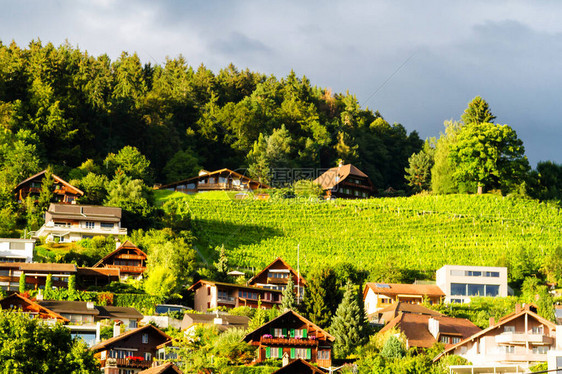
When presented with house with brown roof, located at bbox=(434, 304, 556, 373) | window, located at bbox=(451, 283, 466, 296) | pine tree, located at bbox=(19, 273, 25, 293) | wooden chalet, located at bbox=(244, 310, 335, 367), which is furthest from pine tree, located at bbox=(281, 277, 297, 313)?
pine tree, located at bbox=(19, 273, 25, 293)

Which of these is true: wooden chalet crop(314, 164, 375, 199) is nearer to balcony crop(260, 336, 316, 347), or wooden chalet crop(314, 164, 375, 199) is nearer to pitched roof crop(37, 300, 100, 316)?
pitched roof crop(37, 300, 100, 316)

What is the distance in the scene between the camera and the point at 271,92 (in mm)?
150375

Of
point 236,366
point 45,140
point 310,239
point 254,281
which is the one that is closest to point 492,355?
point 236,366

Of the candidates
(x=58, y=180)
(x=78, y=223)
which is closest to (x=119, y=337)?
(x=78, y=223)

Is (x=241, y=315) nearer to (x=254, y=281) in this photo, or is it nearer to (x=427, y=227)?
(x=254, y=281)

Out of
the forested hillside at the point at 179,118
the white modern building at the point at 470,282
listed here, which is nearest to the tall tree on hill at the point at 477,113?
the forested hillside at the point at 179,118

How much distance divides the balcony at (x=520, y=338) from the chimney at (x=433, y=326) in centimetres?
719

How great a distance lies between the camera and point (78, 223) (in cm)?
9519

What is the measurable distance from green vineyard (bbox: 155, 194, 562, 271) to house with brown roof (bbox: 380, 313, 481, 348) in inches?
641

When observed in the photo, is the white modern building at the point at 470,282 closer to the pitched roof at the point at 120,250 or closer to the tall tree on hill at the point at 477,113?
the pitched roof at the point at 120,250

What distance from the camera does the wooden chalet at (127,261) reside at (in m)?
83.9

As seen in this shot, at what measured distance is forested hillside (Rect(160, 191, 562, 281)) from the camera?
3733 inches

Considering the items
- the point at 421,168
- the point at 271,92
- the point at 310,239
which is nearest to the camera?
the point at 310,239

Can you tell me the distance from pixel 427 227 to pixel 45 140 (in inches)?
1638
